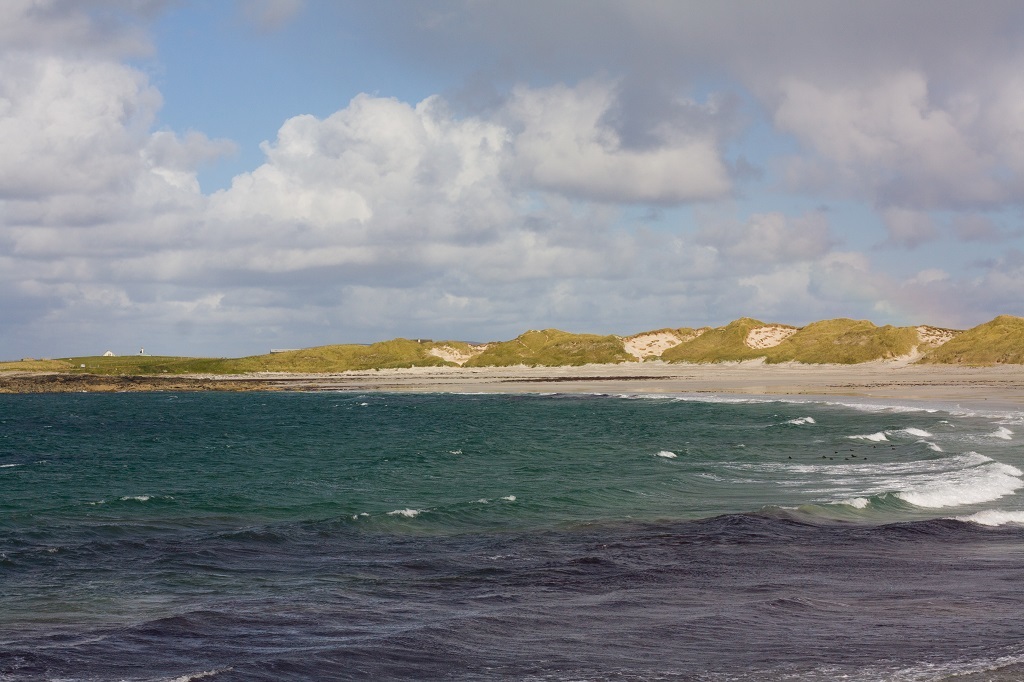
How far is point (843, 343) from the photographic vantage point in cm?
14138

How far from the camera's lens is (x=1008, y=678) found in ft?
38.5

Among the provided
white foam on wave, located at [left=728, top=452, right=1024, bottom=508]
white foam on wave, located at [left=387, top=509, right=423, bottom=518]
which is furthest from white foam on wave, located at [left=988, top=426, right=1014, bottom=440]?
white foam on wave, located at [left=387, top=509, right=423, bottom=518]

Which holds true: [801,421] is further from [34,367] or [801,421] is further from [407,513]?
[34,367]

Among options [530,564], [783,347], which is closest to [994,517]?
[530,564]

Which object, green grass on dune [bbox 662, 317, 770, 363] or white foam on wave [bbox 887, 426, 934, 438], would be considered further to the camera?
green grass on dune [bbox 662, 317, 770, 363]

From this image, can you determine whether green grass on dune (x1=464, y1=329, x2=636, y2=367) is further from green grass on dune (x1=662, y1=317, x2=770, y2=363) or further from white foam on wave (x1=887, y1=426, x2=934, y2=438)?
white foam on wave (x1=887, y1=426, x2=934, y2=438)

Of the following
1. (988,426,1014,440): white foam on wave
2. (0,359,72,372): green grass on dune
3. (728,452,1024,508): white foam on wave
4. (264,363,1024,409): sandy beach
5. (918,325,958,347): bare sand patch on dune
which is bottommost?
(728,452,1024,508): white foam on wave

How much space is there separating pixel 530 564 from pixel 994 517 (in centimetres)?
1260

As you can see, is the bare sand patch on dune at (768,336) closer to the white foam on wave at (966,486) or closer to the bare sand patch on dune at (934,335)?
the bare sand patch on dune at (934,335)

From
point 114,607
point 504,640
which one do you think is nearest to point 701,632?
point 504,640

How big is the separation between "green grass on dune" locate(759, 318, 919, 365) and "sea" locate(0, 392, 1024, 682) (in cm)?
8962

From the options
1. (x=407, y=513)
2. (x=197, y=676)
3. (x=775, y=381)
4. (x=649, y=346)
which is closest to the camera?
(x=197, y=676)

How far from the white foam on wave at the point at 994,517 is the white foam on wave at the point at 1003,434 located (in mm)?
21517

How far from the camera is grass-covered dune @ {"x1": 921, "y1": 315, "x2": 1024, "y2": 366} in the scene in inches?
4382
